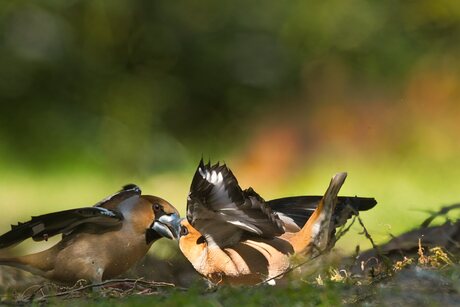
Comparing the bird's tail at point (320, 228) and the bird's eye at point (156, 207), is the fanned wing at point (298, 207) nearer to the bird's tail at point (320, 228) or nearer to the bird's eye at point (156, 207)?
the bird's tail at point (320, 228)

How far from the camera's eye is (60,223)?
7.82 metres

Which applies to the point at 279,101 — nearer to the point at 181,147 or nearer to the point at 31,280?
the point at 181,147

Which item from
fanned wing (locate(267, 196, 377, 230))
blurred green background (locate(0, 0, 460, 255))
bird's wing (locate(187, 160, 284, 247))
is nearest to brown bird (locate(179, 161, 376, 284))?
bird's wing (locate(187, 160, 284, 247))

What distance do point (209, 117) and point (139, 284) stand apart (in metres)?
6.97

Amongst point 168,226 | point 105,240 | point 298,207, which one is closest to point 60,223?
point 105,240

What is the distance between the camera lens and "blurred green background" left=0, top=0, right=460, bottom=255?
13148mm

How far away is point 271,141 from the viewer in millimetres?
13688

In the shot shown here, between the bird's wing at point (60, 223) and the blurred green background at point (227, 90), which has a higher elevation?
the blurred green background at point (227, 90)

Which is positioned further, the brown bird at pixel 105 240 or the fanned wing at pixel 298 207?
the fanned wing at pixel 298 207

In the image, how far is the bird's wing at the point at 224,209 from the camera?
710 cm

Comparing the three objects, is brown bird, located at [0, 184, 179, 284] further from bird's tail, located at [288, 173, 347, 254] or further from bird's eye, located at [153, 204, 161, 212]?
bird's tail, located at [288, 173, 347, 254]

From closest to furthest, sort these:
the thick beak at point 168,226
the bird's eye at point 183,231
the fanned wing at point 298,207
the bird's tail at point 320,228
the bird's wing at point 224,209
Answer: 1. the bird's wing at point 224,209
2. the bird's tail at point 320,228
3. the bird's eye at point 183,231
4. the thick beak at point 168,226
5. the fanned wing at point 298,207

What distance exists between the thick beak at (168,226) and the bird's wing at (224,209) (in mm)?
447

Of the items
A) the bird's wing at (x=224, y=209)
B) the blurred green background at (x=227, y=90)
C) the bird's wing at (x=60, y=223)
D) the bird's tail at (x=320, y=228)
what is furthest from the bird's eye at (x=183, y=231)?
the blurred green background at (x=227, y=90)
